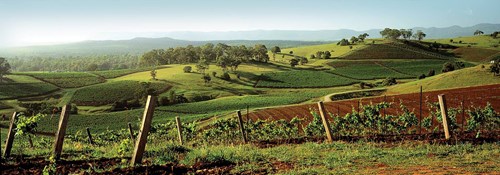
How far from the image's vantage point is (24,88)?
128375 millimetres

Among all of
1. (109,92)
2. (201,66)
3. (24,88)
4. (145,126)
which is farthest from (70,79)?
(145,126)

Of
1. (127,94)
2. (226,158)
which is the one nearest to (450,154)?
(226,158)

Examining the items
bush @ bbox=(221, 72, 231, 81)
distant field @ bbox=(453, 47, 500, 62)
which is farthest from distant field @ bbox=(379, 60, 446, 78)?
bush @ bbox=(221, 72, 231, 81)

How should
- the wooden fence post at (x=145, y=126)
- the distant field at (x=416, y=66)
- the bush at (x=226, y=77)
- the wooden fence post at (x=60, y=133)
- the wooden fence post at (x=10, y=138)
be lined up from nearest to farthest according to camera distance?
the wooden fence post at (x=145, y=126) → the wooden fence post at (x=60, y=133) → the wooden fence post at (x=10, y=138) → the bush at (x=226, y=77) → the distant field at (x=416, y=66)

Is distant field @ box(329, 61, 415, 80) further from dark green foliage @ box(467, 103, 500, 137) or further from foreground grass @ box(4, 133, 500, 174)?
foreground grass @ box(4, 133, 500, 174)

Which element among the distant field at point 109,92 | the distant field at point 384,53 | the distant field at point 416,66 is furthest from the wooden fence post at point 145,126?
the distant field at point 384,53

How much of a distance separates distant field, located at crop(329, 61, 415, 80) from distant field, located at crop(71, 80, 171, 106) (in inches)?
2610

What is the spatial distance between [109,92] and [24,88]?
30672mm

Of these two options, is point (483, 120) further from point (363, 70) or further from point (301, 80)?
point (363, 70)

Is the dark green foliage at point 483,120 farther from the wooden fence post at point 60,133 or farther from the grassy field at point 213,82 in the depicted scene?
the grassy field at point 213,82

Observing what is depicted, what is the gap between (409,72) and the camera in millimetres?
139375

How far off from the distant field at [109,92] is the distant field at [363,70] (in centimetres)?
6630

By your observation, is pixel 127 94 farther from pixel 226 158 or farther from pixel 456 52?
pixel 456 52

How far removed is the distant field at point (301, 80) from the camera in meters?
Result: 128
